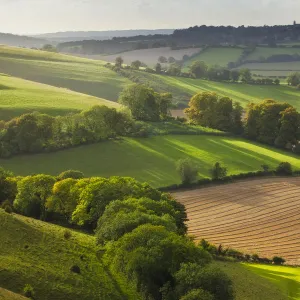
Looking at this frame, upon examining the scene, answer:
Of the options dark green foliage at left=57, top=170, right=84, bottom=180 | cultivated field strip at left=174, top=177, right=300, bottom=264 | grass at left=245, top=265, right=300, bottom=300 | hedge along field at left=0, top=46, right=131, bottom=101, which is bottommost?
cultivated field strip at left=174, top=177, right=300, bottom=264

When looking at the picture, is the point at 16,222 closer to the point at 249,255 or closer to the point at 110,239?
the point at 110,239

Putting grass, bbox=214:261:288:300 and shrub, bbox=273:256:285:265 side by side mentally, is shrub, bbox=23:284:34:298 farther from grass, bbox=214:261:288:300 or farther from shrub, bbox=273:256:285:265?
shrub, bbox=273:256:285:265

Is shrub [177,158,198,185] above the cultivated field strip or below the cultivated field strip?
above

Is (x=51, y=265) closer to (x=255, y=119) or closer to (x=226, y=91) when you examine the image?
(x=255, y=119)

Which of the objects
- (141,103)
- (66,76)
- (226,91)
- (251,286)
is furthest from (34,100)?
(251,286)

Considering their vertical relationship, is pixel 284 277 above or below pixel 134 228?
below

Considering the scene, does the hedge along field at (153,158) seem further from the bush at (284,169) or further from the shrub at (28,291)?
the shrub at (28,291)

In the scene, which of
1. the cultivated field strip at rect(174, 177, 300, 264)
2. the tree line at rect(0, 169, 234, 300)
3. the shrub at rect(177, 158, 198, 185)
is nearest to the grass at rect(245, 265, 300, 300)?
the cultivated field strip at rect(174, 177, 300, 264)

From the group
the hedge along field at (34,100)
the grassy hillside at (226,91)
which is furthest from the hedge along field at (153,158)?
the grassy hillside at (226,91)
